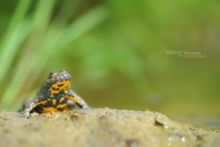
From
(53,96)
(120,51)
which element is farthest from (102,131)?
(120,51)

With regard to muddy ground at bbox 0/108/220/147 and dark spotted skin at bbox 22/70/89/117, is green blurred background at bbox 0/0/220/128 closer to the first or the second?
dark spotted skin at bbox 22/70/89/117

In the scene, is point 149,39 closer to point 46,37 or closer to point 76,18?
point 76,18

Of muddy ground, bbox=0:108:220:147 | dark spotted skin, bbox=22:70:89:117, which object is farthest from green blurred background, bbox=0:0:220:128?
muddy ground, bbox=0:108:220:147

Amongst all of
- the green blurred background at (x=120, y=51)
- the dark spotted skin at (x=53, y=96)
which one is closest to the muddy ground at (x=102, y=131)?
the dark spotted skin at (x=53, y=96)

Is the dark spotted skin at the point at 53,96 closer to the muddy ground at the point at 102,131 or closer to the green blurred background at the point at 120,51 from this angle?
the muddy ground at the point at 102,131

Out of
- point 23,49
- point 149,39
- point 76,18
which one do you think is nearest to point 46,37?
point 23,49
